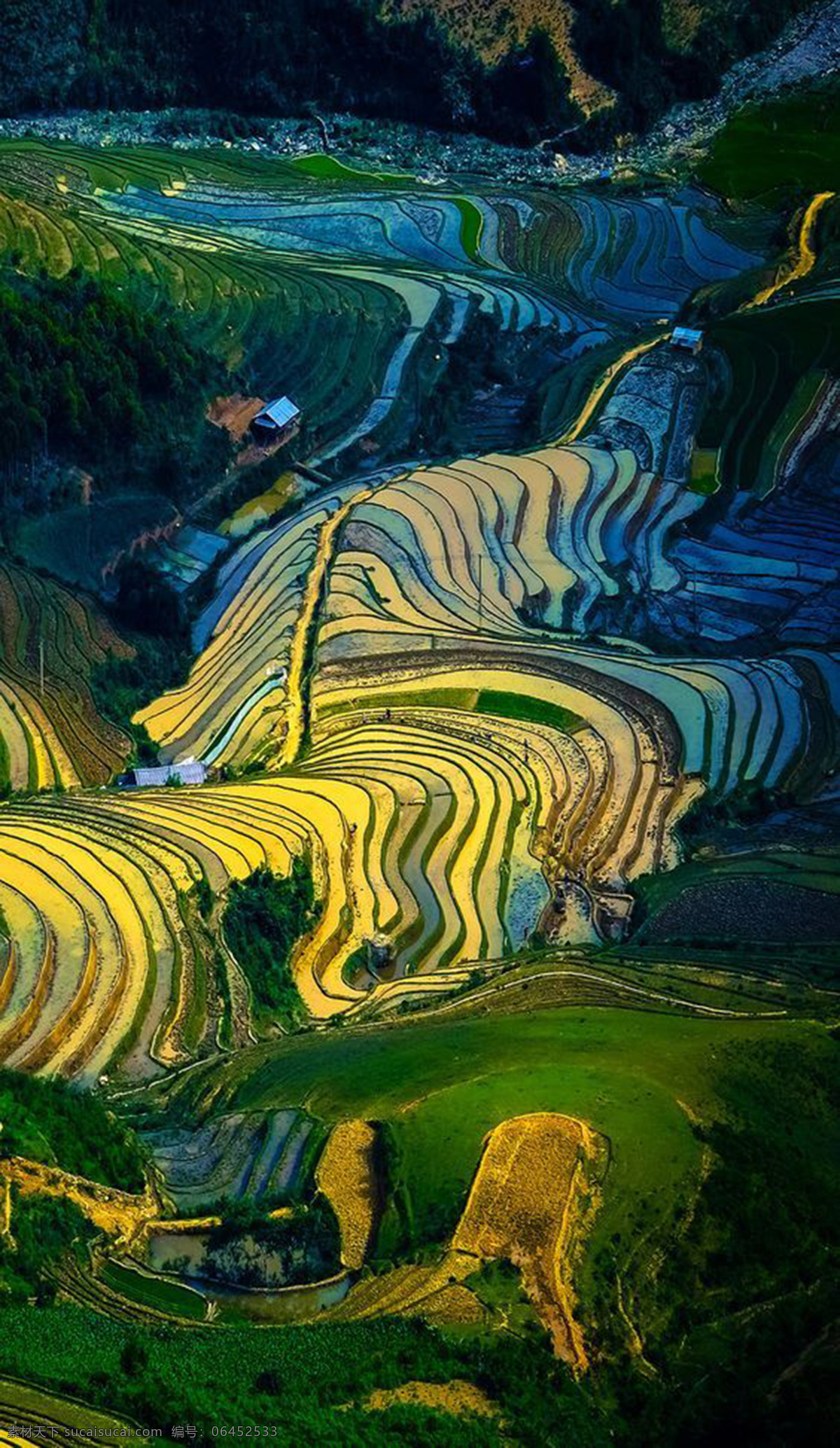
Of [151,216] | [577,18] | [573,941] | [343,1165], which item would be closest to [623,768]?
[573,941]

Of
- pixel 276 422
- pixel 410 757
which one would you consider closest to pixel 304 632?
pixel 410 757

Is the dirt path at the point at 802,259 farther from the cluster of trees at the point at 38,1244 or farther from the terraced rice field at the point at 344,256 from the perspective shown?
the cluster of trees at the point at 38,1244

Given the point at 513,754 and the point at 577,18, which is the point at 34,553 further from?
the point at 577,18

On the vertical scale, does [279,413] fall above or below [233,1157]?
above

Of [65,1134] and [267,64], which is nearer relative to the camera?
[65,1134]

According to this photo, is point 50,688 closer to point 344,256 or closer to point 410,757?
point 410,757

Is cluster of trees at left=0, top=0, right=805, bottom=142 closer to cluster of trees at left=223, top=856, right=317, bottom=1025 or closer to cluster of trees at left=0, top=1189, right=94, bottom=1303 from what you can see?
cluster of trees at left=223, top=856, right=317, bottom=1025
